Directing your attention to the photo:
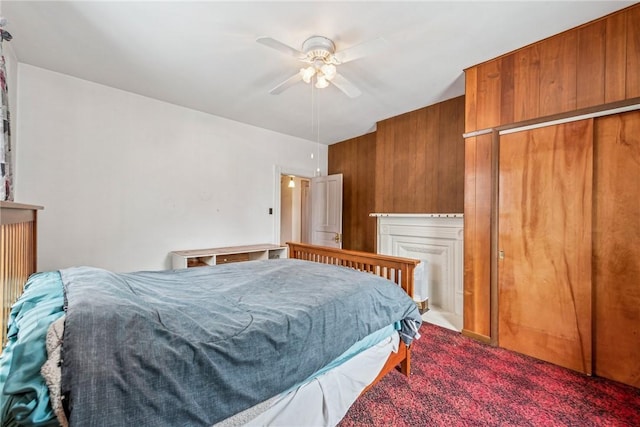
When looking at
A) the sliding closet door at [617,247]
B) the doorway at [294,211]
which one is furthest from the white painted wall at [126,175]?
the sliding closet door at [617,247]

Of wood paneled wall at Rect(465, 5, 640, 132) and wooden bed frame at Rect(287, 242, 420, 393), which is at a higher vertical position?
wood paneled wall at Rect(465, 5, 640, 132)

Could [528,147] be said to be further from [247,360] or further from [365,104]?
[247,360]

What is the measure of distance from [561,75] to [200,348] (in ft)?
10.0

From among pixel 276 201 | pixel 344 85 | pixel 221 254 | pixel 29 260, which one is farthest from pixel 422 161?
pixel 29 260

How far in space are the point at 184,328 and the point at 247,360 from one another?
277mm

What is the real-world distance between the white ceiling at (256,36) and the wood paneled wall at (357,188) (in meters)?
1.47

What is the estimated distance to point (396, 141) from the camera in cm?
379

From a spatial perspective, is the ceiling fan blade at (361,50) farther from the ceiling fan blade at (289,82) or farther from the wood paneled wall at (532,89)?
the wood paneled wall at (532,89)

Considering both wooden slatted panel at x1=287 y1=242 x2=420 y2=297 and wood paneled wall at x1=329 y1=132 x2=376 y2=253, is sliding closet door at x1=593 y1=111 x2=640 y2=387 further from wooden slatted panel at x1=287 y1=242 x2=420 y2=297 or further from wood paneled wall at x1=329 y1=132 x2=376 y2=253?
wood paneled wall at x1=329 y1=132 x2=376 y2=253

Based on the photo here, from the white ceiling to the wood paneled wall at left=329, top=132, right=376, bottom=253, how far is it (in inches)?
57.9

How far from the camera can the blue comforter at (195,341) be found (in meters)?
0.80

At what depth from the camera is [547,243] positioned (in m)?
2.16

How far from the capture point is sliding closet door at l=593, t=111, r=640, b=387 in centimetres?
182

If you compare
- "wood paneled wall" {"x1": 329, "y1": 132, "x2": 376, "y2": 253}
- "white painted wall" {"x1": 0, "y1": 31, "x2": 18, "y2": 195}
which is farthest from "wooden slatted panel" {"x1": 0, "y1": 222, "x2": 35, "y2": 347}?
"wood paneled wall" {"x1": 329, "y1": 132, "x2": 376, "y2": 253}
